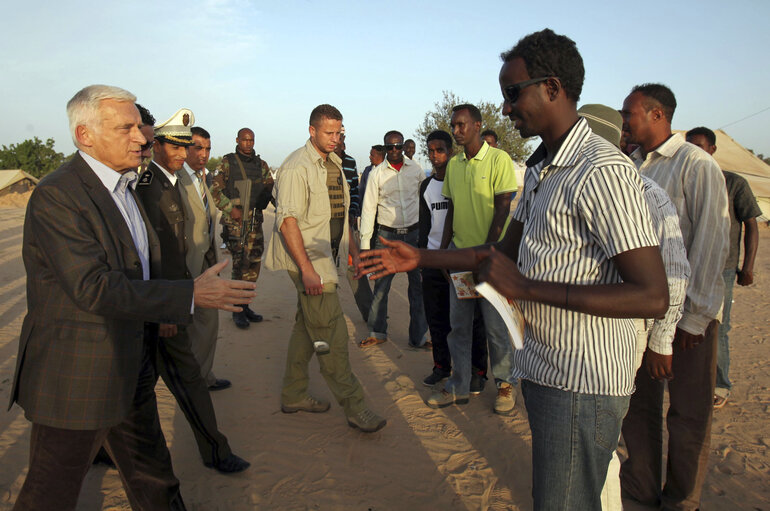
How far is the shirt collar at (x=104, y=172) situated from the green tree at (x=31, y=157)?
2424 centimetres

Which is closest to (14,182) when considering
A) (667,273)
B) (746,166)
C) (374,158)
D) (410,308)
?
(374,158)

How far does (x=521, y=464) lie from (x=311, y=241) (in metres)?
2.18

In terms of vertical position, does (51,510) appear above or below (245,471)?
above

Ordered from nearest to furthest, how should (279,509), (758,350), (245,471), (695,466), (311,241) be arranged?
(695,466), (279,509), (245,471), (311,241), (758,350)

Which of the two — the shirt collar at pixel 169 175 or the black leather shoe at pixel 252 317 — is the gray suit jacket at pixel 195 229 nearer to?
the shirt collar at pixel 169 175

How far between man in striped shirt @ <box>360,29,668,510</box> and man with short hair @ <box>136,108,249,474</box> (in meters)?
2.10

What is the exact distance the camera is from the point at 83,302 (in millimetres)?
1929

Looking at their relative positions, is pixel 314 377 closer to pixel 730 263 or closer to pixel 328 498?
pixel 328 498

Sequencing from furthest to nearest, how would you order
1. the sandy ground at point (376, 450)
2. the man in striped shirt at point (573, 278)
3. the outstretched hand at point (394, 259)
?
the sandy ground at point (376, 450), the outstretched hand at point (394, 259), the man in striped shirt at point (573, 278)

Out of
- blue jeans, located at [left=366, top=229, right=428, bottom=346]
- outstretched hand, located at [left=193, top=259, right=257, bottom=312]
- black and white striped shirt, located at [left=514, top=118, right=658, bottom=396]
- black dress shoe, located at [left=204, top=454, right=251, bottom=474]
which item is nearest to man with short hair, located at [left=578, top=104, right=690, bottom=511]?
black and white striped shirt, located at [left=514, top=118, right=658, bottom=396]

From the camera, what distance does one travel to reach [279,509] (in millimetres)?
2975

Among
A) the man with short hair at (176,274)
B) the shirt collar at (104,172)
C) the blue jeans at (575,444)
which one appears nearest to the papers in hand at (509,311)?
the blue jeans at (575,444)

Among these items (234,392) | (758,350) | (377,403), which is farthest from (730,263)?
(234,392)

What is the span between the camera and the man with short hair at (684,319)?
8.38 ft
